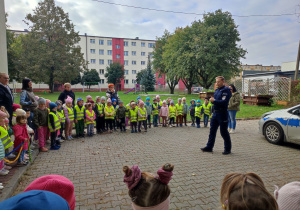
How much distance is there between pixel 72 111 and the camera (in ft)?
26.3

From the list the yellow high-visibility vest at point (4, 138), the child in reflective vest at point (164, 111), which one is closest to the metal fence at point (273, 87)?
the child in reflective vest at point (164, 111)

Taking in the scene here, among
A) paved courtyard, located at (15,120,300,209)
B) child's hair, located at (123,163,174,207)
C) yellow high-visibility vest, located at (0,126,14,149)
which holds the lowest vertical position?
paved courtyard, located at (15,120,300,209)

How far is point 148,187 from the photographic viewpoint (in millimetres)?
1709

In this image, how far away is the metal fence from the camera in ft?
61.7

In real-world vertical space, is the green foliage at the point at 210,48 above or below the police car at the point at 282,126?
above

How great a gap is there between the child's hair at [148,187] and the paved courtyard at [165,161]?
1872mm

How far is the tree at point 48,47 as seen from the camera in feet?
121

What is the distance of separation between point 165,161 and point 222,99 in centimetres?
245

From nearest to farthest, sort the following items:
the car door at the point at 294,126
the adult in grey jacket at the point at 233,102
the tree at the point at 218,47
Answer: the car door at the point at 294,126, the adult in grey jacket at the point at 233,102, the tree at the point at 218,47

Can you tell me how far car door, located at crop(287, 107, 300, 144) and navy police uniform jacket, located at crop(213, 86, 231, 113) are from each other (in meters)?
2.62

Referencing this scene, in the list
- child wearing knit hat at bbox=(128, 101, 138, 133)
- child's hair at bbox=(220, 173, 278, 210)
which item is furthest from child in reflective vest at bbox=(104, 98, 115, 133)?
child's hair at bbox=(220, 173, 278, 210)

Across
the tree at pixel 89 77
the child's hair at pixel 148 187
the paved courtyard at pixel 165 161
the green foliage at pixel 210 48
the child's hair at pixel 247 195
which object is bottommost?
the paved courtyard at pixel 165 161

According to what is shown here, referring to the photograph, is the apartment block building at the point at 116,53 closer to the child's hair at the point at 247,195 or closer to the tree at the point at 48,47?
the tree at the point at 48,47

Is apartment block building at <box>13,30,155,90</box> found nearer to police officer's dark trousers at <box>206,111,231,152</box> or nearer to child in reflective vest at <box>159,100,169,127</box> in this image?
child in reflective vest at <box>159,100,169,127</box>
